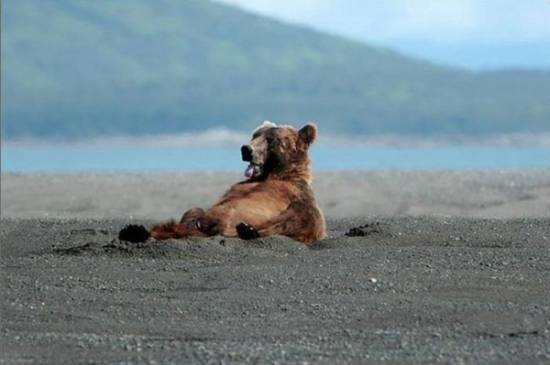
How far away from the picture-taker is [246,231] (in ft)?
38.7

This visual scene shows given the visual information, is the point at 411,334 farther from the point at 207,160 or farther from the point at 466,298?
the point at 207,160

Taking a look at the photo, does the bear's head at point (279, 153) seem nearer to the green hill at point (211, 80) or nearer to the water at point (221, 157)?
the water at point (221, 157)

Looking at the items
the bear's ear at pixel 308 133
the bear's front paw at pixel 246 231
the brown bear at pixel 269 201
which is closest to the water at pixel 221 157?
the bear's ear at pixel 308 133

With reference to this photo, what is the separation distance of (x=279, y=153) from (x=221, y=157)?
35.9 meters

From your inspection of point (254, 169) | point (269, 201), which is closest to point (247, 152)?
point (254, 169)

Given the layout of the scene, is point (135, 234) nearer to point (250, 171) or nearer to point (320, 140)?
point (250, 171)

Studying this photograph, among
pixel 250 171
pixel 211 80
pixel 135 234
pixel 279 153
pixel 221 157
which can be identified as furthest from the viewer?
pixel 211 80

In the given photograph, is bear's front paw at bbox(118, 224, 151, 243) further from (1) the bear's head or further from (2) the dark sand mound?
(1) the bear's head

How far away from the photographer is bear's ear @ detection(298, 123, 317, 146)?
12758 millimetres

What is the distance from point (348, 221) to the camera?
15.2 m

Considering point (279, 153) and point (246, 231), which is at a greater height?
point (279, 153)

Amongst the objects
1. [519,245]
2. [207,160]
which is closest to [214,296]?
[519,245]

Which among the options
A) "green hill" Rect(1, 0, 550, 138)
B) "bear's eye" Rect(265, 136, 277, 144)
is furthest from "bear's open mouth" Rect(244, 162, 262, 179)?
"green hill" Rect(1, 0, 550, 138)

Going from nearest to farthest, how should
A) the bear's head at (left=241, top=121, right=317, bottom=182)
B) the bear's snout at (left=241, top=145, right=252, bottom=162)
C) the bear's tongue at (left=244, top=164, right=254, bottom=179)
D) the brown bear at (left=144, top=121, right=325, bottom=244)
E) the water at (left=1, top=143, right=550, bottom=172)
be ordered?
the brown bear at (left=144, top=121, right=325, bottom=244) → the bear's snout at (left=241, top=145, right=252, bottom=162) → the bear's head at (left=241, top=121, right=317, bottom=182) → the bear's tongue at (left=244, top=164, right=254, bottom=179) → the water at (left=1, top=143, right=550, bottom=172)
